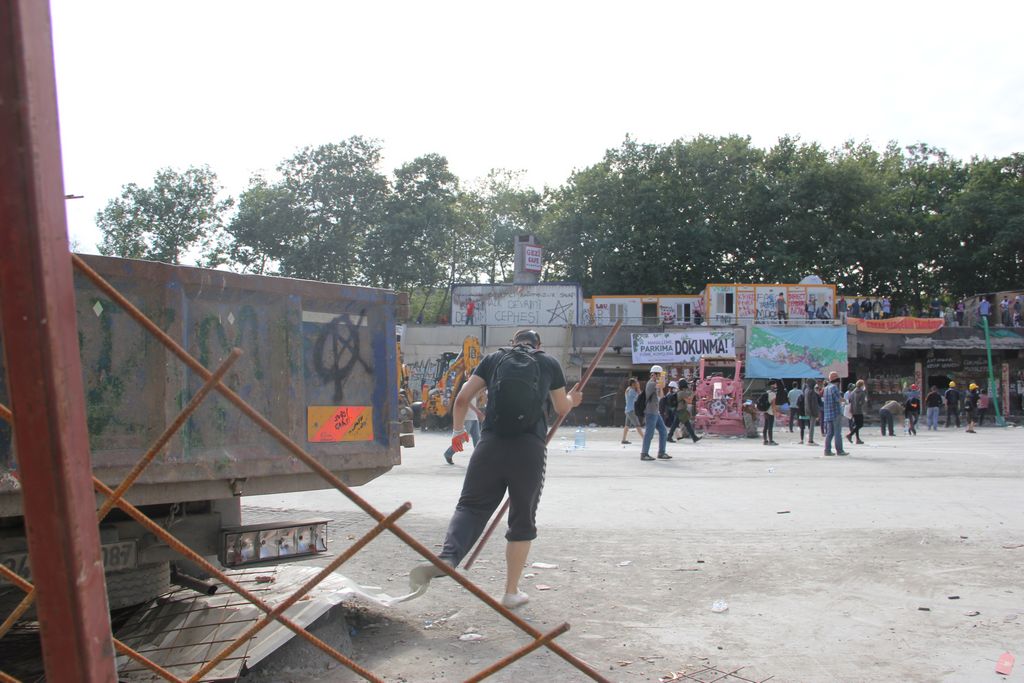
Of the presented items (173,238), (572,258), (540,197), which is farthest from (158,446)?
(540,197)

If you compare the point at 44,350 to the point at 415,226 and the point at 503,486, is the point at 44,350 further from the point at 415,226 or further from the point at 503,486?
the point at 415,226

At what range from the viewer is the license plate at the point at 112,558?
3.90 meters

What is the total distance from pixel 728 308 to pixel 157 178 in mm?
38652

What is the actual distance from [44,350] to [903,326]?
37834mm

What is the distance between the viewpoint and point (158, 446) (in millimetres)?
2643

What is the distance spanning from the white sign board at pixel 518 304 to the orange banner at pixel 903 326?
1198cm

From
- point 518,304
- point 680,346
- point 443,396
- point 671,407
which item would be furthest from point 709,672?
point 518,304

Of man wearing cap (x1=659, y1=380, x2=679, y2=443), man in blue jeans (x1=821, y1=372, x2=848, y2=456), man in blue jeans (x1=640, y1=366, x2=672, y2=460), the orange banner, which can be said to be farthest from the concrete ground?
the orange banner

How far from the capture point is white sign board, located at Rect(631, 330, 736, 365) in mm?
33188

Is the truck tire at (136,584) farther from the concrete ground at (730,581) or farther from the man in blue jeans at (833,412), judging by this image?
the man in blue jeans at (833,412)

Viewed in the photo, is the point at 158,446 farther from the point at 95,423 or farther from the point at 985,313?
the point at 985,313

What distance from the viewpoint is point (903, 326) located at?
1407 inches

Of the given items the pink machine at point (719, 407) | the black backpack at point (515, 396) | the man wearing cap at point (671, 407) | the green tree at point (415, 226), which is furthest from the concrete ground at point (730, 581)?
the green tree at point (415, 226)

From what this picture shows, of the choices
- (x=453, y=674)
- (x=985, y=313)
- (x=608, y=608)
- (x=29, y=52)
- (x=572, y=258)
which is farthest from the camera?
(x=572, y=258)
